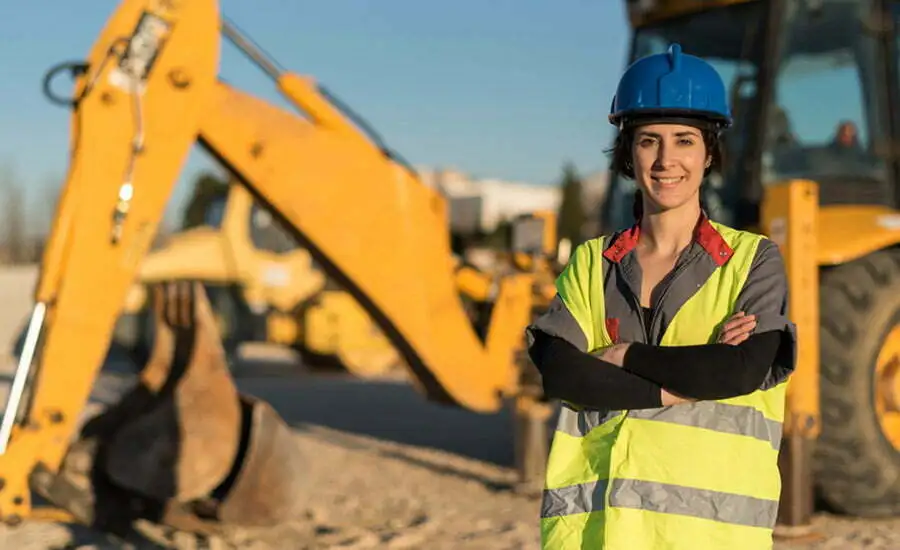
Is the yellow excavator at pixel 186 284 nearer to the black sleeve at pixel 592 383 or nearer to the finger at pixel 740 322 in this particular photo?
the black sleeve at pixel 592 383

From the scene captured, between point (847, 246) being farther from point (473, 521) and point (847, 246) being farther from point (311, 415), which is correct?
point (311, 415)

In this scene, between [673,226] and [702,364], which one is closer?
[702,364]

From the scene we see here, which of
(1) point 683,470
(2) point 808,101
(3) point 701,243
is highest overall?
(2) point 808,101

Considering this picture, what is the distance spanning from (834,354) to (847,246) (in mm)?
493

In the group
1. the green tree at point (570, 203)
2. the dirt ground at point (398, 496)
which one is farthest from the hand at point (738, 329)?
the green tree at point (570, 203)

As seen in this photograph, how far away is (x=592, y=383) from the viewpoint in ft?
5.87

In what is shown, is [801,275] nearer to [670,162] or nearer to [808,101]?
[808,101]

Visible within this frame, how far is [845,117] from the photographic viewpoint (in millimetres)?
5492

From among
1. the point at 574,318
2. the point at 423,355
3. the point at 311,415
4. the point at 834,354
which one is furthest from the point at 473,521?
the point at 311,415

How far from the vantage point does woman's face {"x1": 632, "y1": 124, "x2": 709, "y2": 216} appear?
1.83 m

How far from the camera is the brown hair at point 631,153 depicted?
188cm

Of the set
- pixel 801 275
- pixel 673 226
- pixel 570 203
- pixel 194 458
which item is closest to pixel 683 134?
pixel 673 226

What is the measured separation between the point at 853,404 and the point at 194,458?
2.87 meters

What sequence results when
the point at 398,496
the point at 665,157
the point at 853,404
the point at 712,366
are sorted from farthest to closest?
1. the point at 398,496
2. the point at 853,404
3. the point at 665,157
4. the point at 712,366
